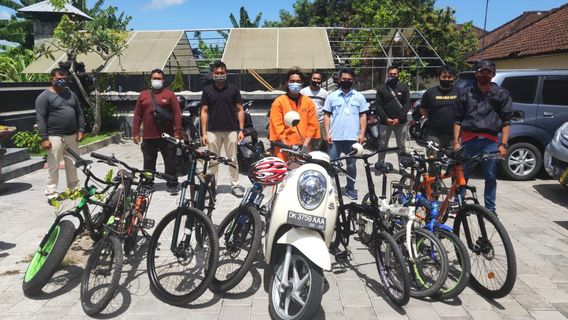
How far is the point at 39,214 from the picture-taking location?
18.9 ft

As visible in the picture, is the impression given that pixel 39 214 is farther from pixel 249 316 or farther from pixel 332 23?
pixel 332 23

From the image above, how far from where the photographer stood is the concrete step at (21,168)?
7.34 meters

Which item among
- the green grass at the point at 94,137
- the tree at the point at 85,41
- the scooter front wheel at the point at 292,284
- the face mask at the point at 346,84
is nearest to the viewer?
the scooter front wheel at the point at 292,284

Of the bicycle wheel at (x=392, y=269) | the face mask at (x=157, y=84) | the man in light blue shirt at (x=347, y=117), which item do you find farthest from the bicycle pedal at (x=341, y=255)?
the face mask at (x=157, y=84)

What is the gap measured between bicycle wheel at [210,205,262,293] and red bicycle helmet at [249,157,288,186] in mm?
312

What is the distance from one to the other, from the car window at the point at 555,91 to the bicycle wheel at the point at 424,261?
548cm

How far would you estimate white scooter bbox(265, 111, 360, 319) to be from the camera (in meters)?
2.98

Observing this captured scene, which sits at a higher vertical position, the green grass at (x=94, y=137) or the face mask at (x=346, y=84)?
the face mask at (x=346, y=84)

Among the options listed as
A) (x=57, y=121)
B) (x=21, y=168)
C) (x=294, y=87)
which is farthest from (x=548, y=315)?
Result: (x=21, y=168)

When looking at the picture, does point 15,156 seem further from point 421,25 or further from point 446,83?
point 421,25

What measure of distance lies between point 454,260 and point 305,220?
1.48 metres

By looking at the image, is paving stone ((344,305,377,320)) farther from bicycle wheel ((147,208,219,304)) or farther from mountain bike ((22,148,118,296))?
mountain bike ((22,148,118,296))

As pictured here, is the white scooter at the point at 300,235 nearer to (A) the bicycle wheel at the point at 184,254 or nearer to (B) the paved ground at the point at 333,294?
(B) the paved ground at the point at 333,294

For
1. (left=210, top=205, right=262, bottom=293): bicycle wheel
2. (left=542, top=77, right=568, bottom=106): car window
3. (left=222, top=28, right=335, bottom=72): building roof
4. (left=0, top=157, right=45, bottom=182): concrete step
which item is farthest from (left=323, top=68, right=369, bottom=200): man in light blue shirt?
(left=222, top=28, right=335, bottom=72): building roof
